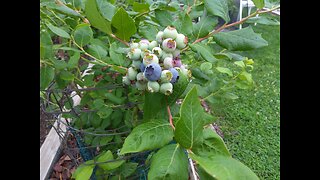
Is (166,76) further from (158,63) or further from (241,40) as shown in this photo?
(241,40)

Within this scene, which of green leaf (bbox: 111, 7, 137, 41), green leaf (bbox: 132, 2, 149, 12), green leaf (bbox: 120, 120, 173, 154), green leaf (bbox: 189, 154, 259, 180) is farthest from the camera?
green leaf (bbox: 132, 2, 149, 12)

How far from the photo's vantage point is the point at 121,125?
128 cm

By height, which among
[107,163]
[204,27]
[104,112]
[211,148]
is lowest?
[107,163]

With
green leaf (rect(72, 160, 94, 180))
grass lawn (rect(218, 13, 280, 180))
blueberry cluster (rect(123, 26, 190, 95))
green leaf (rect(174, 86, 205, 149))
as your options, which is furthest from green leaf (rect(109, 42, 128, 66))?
grass lawn (rect(218, 13, 280, 180))

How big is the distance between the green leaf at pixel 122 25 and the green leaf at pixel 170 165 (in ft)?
1.07

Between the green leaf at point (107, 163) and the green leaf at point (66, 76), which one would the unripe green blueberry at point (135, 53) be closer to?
the green leaf at point (66, 76)

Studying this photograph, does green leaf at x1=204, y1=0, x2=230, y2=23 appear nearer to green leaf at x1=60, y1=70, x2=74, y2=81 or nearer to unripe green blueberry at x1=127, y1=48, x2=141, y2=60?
unripe green blueberry at x1=127, y1=48, x2=141, y2=60

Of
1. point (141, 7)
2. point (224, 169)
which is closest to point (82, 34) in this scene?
point (141, 7)

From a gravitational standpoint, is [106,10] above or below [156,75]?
above

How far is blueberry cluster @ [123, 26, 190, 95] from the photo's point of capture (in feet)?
2.26

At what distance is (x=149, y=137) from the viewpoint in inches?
26.6

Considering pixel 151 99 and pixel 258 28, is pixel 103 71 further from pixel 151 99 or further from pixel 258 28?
pixel 258 28

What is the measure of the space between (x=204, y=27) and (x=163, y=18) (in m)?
0.13

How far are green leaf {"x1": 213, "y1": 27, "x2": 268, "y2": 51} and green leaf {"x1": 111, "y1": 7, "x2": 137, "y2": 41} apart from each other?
0.77 ft
